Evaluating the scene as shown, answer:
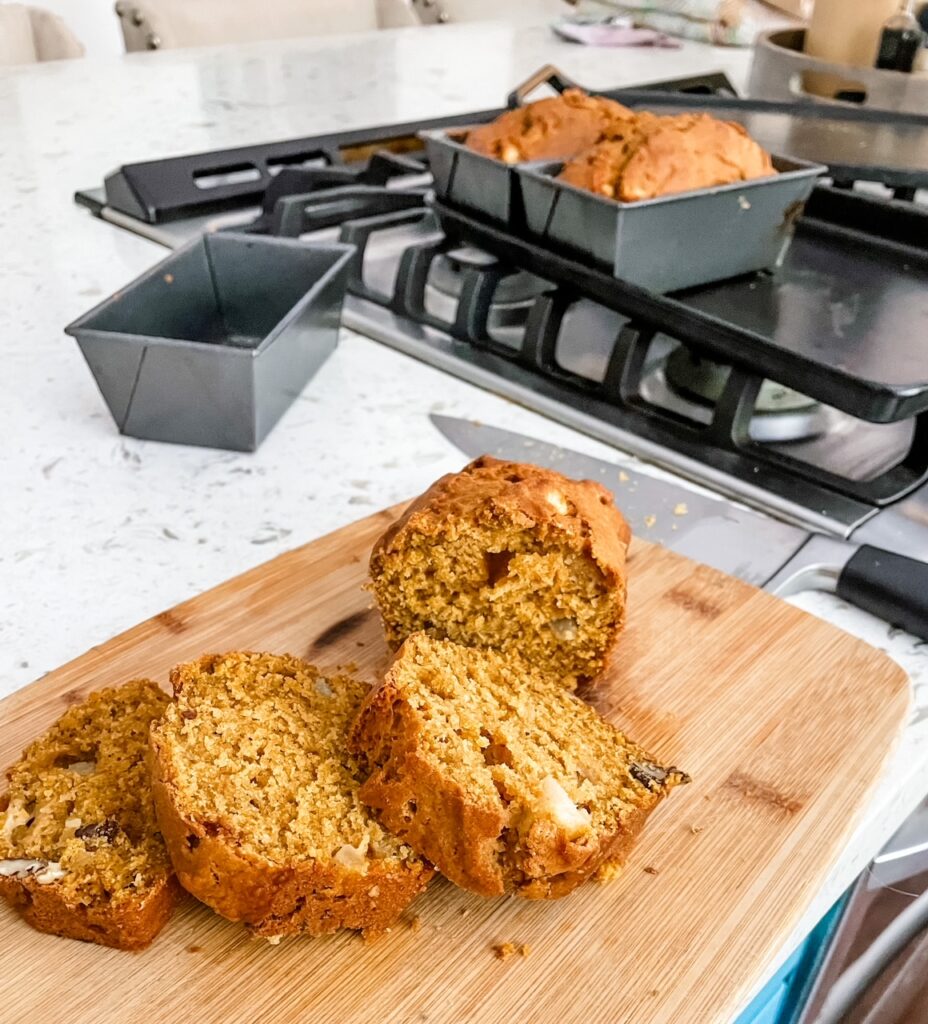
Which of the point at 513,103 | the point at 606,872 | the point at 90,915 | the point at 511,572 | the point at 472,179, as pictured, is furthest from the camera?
the point at 513,103

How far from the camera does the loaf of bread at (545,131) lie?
156 centimetres

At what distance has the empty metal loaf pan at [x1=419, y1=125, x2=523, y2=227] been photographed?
1487 millimetres

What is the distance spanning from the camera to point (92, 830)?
2.60ft

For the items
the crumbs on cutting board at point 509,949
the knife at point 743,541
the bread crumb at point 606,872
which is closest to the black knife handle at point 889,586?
the knife at point 743,541

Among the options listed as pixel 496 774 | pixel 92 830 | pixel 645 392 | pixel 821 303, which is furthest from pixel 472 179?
pixel 92 830

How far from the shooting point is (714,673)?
103cm

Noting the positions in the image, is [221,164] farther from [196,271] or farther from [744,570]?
[744,570]

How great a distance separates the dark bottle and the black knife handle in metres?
1.59

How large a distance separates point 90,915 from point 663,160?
3.93 feet

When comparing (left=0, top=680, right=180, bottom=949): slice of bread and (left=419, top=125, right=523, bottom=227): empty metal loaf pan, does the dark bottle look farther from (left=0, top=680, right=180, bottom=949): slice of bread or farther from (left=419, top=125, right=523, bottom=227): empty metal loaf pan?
(left=0, top=680, right=180, bottom=949): slice of bread

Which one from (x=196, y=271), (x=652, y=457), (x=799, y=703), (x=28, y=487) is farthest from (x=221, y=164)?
(x=799, y=703)

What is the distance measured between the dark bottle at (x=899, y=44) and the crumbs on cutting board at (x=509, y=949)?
84.5 inches

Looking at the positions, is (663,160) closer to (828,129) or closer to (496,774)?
(828,129)

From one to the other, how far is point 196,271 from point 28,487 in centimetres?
43
